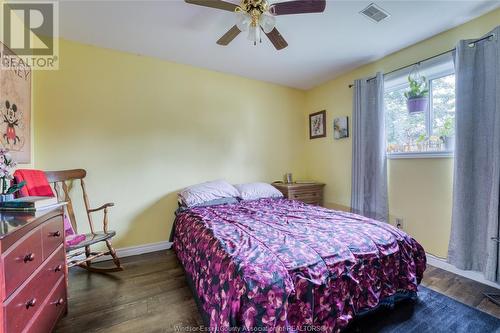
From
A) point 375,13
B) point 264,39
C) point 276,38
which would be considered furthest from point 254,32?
point 375,13

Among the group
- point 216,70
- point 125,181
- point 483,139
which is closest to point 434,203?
point 483,139

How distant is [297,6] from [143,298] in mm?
2494

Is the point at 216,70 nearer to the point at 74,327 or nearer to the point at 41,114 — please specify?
the point at 41,114

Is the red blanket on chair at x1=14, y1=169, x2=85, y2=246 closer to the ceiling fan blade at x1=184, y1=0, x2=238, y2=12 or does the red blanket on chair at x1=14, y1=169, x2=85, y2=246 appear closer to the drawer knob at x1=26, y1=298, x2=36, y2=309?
the drawer knob at x1=26, y1=298, x2=36, y2=309

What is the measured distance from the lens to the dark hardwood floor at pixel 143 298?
1.49 meters

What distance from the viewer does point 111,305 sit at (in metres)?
1.68

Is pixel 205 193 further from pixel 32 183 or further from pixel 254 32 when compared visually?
pixel 254 32

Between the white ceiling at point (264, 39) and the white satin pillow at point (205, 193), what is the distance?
1.60m

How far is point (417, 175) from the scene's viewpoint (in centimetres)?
241

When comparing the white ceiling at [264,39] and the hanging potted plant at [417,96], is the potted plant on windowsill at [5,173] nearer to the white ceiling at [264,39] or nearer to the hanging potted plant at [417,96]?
the white ceiling at [264,39]

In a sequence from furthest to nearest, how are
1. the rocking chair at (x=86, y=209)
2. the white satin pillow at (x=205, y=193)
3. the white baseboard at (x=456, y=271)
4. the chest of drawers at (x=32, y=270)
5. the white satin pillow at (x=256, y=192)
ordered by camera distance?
1. the white satin pillow at (x=256, y=192)
2. the white satin pillow at (x=205, y=193)
3. the rocking chair at (x=86, y=209)
4. the white baseboard at (x=456, y=271)
5. the chest of drawers at (x=32, y=270)

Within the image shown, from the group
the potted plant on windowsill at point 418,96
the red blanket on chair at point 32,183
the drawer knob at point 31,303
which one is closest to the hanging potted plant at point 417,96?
the potted plant on windowsill at point 418,96

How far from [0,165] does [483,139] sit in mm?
3505

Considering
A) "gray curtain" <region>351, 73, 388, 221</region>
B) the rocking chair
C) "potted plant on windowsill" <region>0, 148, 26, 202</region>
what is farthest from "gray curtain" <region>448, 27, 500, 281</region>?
"potted plant on windowsill" <region>0, 148, 26, 202</region>
